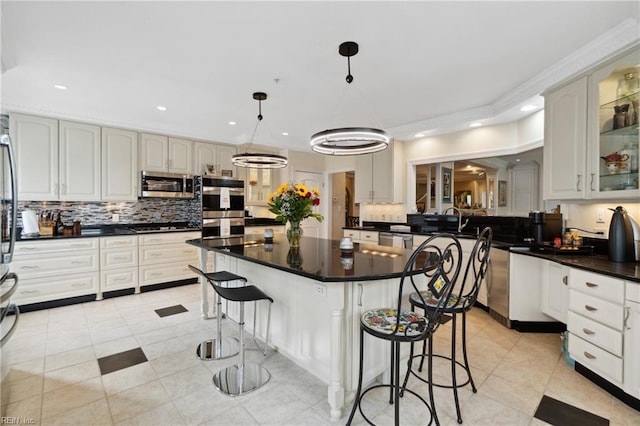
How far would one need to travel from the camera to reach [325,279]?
5.26ft

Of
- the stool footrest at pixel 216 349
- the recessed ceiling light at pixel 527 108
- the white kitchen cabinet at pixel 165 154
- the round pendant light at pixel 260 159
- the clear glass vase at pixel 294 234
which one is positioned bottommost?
the stool footrest at pixel 216 349

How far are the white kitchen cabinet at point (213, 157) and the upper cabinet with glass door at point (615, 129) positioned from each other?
4.49m

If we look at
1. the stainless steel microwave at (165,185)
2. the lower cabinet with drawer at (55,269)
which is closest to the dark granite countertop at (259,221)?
the stainless steel microwave at (165,185)

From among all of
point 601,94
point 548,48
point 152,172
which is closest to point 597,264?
point 601,94

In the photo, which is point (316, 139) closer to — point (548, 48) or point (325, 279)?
point (325, 279)

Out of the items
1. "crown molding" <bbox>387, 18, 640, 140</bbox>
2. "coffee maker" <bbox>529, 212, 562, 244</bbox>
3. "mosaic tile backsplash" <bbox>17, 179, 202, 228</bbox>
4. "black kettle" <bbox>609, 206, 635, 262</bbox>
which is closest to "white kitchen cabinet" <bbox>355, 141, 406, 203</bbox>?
"crown molding" <bbox>387, 18, 640, 140</bbox>

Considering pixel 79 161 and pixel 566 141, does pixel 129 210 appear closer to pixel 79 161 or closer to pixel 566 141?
pixel 79 161

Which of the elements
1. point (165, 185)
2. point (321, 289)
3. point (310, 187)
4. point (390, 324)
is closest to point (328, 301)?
point (321, 289)

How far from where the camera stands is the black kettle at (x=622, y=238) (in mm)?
2244

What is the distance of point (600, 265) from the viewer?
217 cm

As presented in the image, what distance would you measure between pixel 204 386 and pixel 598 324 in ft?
9.10

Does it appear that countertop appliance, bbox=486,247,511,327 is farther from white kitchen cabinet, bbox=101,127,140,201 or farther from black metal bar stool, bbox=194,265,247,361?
white kitchen cabinet, bbox=101,127,140,201

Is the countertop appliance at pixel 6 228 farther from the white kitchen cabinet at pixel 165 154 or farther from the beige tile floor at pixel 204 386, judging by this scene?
the white kitchen cabinet at pixel 165 154

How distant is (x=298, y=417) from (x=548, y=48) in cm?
331
